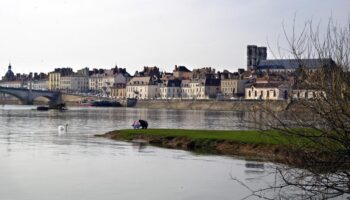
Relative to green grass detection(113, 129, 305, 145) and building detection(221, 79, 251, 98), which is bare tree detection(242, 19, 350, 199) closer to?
green grass detection(113, 129, 305, 145)

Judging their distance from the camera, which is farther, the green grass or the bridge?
the bridge

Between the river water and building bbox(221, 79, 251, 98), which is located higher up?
building bbox(221, 79, 251, 98)

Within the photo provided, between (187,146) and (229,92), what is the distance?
161 metres

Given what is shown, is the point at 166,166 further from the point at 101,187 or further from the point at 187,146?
the point at 187,146

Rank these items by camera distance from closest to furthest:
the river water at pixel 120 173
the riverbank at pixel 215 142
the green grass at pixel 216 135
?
the river water at pixel 120 173
the riverbank at pixel 215 142
the green grass at pixel 216 135

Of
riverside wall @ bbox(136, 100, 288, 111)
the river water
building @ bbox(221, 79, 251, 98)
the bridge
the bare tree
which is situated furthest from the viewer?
building @ bbox(221, 79, 251, 98)

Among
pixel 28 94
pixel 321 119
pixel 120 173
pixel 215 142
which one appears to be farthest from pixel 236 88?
pixel 321 119

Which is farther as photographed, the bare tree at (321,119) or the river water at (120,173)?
the river water at (120,173)

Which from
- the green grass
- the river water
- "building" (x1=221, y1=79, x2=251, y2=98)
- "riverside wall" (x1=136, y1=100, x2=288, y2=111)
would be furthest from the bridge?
the river water

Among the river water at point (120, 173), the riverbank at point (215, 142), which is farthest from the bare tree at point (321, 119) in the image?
the riverbank at point (215, 142)

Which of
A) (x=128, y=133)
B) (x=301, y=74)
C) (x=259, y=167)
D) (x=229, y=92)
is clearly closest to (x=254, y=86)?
(x=229, y=92)

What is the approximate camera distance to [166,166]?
28516 mm

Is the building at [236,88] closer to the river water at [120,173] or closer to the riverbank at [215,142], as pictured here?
the riverbank at [215,142]

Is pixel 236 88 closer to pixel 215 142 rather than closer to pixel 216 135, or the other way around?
pixel 216 135
